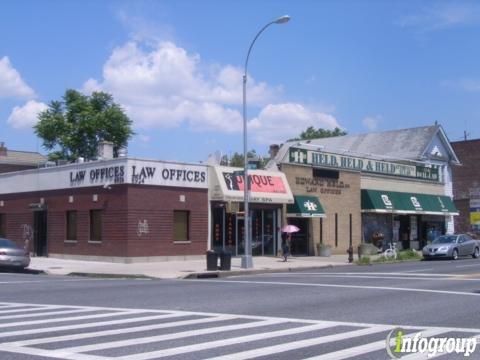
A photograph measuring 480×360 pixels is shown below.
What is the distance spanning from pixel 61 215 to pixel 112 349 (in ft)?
82.1

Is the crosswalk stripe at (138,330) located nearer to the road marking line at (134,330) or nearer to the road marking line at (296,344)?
the road marking line at (134,330)

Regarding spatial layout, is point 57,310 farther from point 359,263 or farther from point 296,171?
point 296,171

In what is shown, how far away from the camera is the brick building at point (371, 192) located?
120ft

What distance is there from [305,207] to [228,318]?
24.0m

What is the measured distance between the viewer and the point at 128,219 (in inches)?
1124

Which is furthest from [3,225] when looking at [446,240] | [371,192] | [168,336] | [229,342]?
[229,342]

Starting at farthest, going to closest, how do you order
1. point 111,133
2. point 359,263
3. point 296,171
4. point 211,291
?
point 111,133 < point 296,171 < point 359,263 < point 211,291

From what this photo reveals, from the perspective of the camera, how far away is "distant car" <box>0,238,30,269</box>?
2564 centimetres

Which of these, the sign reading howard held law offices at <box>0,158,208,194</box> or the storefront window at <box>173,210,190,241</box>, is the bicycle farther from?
the storefront window at <box>173,210,190,241</box>

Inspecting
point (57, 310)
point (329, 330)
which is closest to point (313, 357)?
point (329, 330)

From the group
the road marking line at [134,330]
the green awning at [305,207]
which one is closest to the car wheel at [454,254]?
the green awning at [305,207]

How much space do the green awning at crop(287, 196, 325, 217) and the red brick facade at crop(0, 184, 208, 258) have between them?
18.6ft

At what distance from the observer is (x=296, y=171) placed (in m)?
36.2

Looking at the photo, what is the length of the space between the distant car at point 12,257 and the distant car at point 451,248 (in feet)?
67.2
